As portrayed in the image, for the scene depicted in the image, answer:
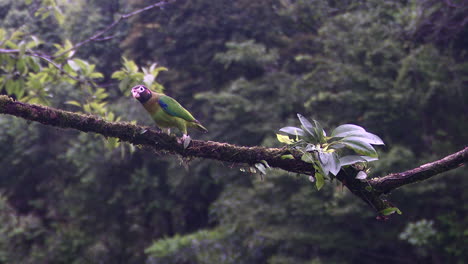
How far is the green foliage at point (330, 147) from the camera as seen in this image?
4.30ft

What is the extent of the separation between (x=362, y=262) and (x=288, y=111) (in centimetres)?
235

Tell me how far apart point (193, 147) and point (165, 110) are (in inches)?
22.7

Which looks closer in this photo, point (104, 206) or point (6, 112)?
point (6, 112)

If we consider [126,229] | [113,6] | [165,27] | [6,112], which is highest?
[113,6]

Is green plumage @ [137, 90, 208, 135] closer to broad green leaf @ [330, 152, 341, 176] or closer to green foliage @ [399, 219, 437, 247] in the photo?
broad green leaf @ [330, 152, 341, 176]

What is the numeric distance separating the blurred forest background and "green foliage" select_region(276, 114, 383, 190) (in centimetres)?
149

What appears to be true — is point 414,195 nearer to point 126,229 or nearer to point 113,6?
point 126,229

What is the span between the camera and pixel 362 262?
533 cm

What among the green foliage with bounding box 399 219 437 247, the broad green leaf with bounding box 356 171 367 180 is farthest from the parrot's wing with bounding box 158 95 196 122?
the green foliage with bounding box 399 219 437 247

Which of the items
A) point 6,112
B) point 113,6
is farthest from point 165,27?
point 6,112

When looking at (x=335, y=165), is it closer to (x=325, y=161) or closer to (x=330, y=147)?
(x=325, y=161)

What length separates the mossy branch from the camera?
136cm

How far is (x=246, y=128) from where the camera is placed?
233 inches

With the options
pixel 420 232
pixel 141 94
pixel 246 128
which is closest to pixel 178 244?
pixel 246 128
